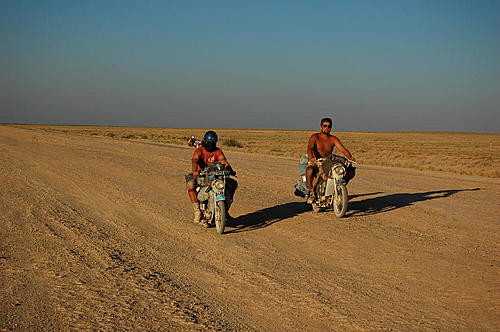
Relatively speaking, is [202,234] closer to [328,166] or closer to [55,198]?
[328,166]

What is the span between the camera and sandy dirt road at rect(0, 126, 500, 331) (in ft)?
17.6

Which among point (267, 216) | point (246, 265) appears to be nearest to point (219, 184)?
point (246, 265)

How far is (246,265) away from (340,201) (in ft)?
13.9

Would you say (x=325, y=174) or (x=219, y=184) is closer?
(x=219, y=184)

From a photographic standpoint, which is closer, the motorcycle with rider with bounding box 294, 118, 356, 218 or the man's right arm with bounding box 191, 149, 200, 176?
the man's right arm with bounding box 191, 149, 200, 176

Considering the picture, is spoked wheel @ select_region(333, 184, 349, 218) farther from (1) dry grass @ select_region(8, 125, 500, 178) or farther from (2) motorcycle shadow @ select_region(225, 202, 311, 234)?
(1) dry grass @ select_region(8, 125, 500, 178)

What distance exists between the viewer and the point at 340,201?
36.3ft

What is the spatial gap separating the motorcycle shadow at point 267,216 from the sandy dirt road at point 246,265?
4cm

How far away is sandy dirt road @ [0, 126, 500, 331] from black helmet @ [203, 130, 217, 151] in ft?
4.89

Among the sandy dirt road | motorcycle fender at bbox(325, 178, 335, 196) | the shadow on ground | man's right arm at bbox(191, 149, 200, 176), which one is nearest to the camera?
→ the sandy dirt road

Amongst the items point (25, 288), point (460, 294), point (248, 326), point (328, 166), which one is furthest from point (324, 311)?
point (328, 166)

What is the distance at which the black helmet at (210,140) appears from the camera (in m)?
9.81

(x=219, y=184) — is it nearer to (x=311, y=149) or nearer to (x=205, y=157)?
(x=205, y=157)

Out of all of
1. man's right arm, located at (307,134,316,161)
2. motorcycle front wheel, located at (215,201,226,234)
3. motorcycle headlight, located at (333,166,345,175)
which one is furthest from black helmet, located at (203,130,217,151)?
motorcycle headlight, located at (333,166,345,175)
